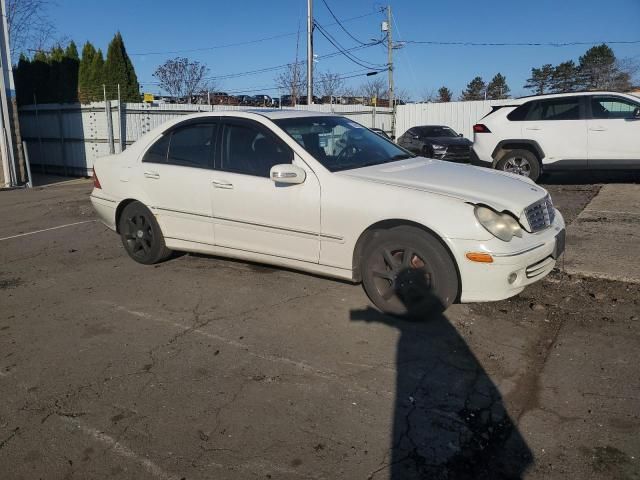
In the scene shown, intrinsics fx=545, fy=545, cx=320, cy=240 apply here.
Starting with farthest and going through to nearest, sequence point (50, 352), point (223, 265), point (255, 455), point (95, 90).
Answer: point (95, 90) < point (223, 265) < point (50, 352) < point (255, 455)

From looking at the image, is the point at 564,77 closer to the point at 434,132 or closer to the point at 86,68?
the point at 434,132

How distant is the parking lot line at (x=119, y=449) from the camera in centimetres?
254

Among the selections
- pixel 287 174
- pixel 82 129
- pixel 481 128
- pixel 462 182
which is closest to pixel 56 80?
pixel 82 129

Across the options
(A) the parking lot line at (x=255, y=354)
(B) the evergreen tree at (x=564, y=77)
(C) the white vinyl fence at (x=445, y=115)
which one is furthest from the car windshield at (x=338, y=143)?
Answer: (B) the evergreen tree at (x=564, y=77)

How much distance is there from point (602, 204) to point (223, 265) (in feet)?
19.6

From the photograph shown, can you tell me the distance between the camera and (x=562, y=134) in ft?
32.8

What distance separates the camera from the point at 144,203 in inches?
219

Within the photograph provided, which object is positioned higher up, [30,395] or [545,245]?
[545,245]

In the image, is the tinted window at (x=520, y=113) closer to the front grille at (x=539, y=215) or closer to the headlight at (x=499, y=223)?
the front grille at (x=539, y=215)

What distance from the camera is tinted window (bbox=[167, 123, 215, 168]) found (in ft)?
17.0

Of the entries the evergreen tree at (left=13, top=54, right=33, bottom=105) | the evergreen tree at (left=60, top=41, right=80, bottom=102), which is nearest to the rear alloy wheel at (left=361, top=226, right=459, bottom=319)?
the evergreen tree at (left=60, top=41, right=80, bottom=102)

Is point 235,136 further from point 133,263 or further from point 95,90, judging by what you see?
point 95,90

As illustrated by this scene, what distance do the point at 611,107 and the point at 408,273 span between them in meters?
7.79

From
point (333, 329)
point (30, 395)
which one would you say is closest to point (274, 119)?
point (333, 329)
